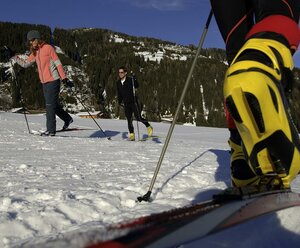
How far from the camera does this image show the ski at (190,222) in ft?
1.99

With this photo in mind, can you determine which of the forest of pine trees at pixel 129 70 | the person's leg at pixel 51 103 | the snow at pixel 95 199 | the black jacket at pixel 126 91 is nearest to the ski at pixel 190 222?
the snow at pixel 95 199

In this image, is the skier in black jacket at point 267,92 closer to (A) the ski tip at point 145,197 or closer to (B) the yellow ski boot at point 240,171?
(B) the yellow ski boot at point 240,171

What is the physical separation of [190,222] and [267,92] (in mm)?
470

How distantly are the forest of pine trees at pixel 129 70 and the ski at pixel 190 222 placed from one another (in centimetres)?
8071

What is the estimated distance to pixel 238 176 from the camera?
1580 millimetres

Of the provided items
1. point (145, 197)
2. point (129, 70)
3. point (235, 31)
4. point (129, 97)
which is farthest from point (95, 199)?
point (129, 70)

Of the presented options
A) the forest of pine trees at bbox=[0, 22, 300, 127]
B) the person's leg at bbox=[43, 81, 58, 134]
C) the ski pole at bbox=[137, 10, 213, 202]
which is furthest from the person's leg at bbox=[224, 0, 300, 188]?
the forest of pine trees at bbox=[0, 22, 300, 127]

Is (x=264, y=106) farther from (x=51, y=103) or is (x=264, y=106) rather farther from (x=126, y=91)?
(x=126, y=91)

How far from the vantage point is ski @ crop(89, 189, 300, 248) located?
1.99 ft

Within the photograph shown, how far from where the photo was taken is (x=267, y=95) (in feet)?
3.29

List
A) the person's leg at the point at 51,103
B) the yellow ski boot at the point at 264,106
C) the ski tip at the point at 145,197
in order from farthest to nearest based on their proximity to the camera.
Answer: the person's leg at the point at 51,103 < the ski tip at the point at 145,197 < the yellow ski boot at the point at 264,106

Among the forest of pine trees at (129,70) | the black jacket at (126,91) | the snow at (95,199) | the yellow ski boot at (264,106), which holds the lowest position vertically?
the snow at (95,199)

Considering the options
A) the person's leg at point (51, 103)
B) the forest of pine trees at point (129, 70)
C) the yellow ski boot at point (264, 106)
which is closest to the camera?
the yellow ski boot at point (264, 106)

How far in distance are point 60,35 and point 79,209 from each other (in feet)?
419
